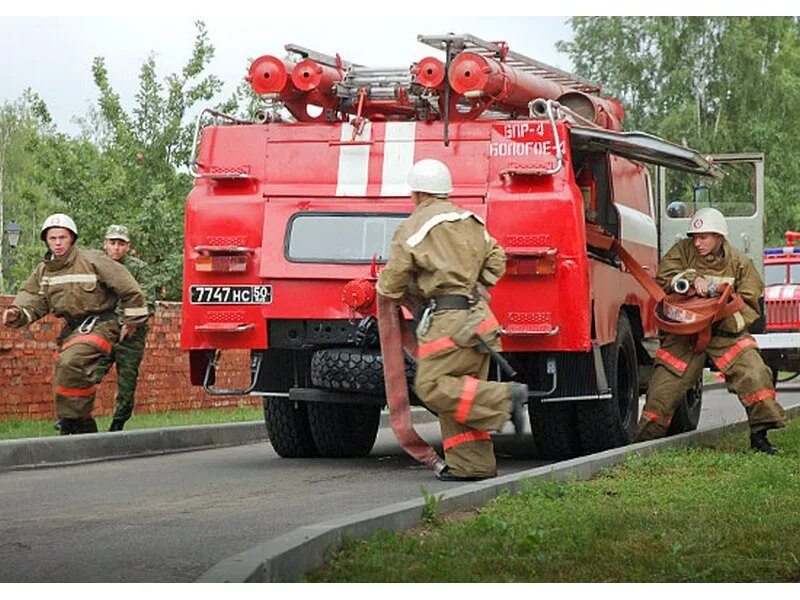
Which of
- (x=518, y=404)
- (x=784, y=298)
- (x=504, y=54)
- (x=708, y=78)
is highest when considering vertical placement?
(x=708, y=78)

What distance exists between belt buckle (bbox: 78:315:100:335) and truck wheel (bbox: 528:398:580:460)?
3540 mm

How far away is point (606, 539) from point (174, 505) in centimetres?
292

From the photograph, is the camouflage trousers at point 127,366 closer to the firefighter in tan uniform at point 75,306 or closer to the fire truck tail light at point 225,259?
the firefighter in tan uniform at point 75,306

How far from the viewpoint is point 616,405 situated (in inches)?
515

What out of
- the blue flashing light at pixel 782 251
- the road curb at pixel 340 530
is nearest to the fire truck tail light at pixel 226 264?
the road curb at pixel 340 530

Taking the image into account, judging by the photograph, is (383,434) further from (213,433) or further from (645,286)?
(645,286)

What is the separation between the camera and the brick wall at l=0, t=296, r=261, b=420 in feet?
56.5

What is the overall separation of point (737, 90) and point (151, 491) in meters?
7.43

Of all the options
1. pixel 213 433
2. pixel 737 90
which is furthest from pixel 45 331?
pixel 737 90

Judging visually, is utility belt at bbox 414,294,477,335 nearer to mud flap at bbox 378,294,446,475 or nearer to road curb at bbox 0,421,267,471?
mud flap at bbox 378,294,446,475

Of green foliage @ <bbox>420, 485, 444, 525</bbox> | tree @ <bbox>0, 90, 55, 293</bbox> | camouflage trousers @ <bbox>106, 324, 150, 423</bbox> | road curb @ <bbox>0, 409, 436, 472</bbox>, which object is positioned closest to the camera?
green foliage @ <bbox>420, 485, 444, 525</bbox>

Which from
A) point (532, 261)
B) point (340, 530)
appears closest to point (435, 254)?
point (532, 261)

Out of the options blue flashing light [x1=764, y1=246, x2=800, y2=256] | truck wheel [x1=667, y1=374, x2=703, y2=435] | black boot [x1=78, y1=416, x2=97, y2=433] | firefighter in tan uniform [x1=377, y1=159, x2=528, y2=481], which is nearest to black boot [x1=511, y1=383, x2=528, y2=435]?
firefighter in tan uniform [x1=377, y1=159, x2=528, y2=481]

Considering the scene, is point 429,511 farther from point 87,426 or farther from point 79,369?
point 87,426
